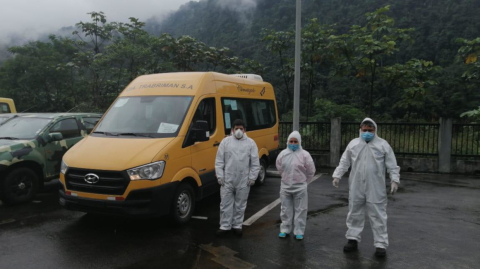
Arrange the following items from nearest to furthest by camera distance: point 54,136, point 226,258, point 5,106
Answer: point 226,258, point 54,136, point 5,106

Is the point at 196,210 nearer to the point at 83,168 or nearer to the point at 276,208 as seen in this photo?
the point at 276,208

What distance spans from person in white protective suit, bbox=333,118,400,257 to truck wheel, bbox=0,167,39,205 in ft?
19.5

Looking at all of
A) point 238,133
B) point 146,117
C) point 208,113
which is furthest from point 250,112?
point 238,133

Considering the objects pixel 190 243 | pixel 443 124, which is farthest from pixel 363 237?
pixel 443 124

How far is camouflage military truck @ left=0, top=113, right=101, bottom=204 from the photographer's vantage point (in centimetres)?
677

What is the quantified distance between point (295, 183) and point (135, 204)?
220 cm

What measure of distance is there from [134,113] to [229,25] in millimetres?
48254

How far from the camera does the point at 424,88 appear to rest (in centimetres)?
1634

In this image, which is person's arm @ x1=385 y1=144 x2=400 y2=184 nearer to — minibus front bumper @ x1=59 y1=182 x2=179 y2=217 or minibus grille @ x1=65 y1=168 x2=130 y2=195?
minibus front bumper @ x1=59 y1=182 x2=179 y2=217

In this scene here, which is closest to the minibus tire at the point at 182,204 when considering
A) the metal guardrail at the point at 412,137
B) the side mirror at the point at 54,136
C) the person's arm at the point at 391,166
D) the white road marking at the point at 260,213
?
the white road marking at the point at 260,213

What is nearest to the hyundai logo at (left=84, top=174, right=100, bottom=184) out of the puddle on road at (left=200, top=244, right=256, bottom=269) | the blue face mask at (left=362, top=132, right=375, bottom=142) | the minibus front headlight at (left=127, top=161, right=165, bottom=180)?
the minibus front headlight at (left=127, top=161, right=165, bottom=180)

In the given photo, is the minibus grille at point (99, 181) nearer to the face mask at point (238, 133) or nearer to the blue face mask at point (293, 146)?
the face mask at point (238, 133)

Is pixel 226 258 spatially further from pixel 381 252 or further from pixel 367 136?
pixel 367 136

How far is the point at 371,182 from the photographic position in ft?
15.1
